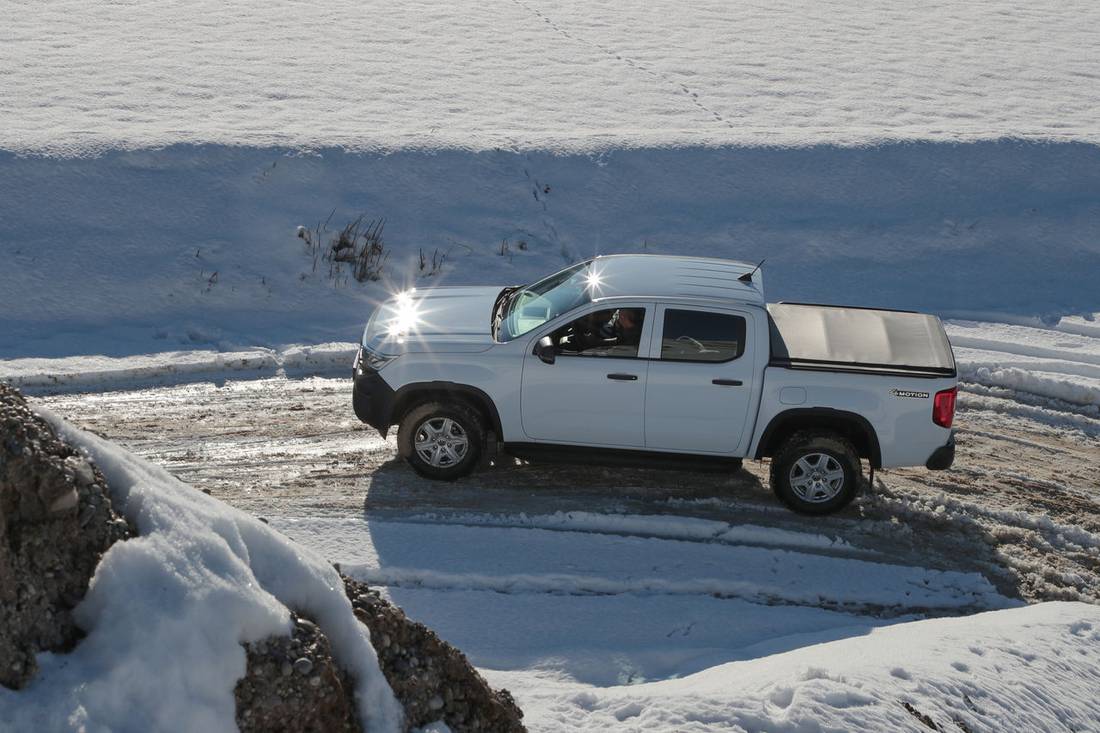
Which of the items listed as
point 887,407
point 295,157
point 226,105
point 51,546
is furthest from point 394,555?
point 226,105

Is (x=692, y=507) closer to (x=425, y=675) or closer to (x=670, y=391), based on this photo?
(x=670, y=391)

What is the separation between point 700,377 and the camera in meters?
9.44

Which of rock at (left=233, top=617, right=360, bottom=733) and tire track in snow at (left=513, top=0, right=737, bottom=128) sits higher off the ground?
tire track in snow at (left=513, top=0, right=737, bottom=128)

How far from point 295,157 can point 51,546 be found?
12858 millimetres

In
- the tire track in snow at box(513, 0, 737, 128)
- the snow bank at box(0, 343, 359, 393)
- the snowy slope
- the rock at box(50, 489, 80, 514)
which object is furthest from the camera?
the tire track in snow at box(513, 0, 737, 128)

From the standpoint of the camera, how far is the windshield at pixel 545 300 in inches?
384

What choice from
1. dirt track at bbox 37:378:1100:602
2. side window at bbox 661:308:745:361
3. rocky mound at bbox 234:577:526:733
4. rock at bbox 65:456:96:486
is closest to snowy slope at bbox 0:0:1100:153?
dirt track at bbox 37:378:1100:602

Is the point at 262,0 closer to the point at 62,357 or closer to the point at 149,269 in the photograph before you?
the point at 149,269

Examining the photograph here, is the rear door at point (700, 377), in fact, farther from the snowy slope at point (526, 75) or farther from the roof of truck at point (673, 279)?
the snowy slope at point (526, 75)

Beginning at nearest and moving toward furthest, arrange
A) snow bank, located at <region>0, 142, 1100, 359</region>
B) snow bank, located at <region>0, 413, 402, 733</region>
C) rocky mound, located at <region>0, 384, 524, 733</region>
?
snow bank, located at <region>0, 413, 402, 733</region> < rocky mound, located at <region>0, 384, 524, 733</region> < snow bank, located at <region>0, 142, 1100, 359</region>

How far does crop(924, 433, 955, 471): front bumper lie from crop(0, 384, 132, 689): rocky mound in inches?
278

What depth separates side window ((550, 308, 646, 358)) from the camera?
9.53 meters

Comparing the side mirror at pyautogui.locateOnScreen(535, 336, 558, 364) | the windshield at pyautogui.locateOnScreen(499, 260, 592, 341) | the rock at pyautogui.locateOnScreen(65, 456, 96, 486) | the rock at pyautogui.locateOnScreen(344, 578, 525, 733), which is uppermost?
the windshield at pyautogui.locateOnScreen(499, 260, 592, 341)

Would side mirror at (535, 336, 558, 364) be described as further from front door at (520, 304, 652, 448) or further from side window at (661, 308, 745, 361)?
side window at (661, 308, 745, 361)
